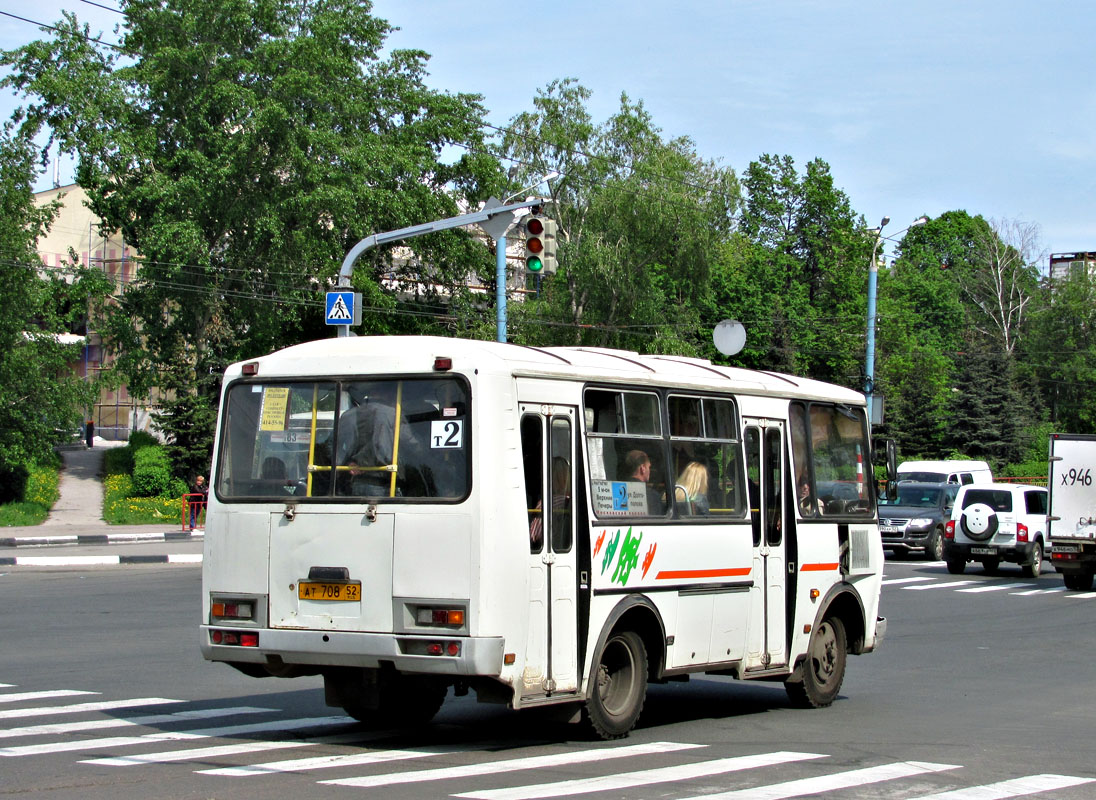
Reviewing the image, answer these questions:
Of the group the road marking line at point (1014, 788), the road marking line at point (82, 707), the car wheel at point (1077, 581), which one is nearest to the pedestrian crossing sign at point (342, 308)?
the road marking line at point (82, 707)

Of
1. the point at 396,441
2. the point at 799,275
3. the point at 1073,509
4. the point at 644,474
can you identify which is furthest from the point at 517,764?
the point at 799,275

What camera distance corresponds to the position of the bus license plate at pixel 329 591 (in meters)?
9.02

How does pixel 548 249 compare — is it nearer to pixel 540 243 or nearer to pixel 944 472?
pixel 540 243

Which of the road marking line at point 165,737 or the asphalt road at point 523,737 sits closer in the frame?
the asphalt road at point 523,737

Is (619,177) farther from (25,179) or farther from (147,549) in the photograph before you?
(147,549)

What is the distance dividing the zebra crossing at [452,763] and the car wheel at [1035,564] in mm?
22345

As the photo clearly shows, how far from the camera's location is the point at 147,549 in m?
31.6

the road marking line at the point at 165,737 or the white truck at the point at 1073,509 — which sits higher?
the white truck at the point at 1073,509

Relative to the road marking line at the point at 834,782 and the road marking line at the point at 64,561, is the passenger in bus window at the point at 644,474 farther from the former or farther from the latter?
the road marking line at the point at 64,561

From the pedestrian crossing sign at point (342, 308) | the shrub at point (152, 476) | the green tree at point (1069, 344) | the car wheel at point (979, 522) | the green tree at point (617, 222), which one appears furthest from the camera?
the green tree at point (1069, 344)

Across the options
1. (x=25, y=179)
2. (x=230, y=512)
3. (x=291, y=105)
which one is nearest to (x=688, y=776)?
(x=230, y=512)

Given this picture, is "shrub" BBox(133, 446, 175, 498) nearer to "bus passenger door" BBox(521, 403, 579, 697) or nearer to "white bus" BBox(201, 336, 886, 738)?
"white bus" BBox(201, 336, 886, 738)

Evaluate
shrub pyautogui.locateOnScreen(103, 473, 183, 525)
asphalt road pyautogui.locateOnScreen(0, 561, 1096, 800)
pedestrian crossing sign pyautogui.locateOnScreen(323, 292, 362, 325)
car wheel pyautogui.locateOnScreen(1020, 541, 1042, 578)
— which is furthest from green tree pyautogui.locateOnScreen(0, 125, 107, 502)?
car wheel pyautogui.locateOnScreen(1020, 541, 1042, 578)

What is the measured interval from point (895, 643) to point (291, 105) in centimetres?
3162
